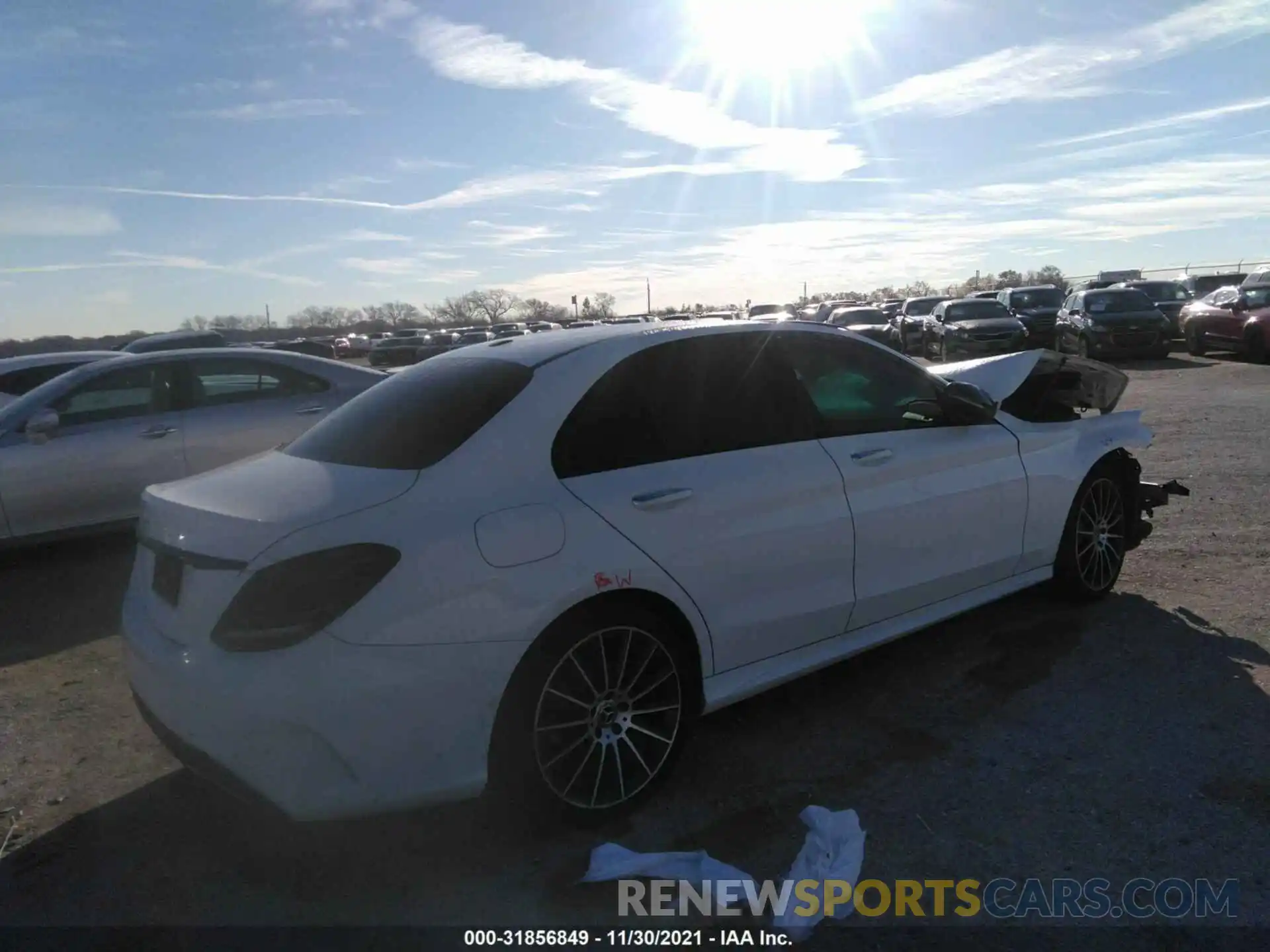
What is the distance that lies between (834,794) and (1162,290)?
27.2 meters

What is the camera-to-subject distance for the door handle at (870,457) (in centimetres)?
394

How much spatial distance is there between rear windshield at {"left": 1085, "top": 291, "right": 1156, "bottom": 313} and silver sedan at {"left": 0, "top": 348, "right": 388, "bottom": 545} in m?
19.8

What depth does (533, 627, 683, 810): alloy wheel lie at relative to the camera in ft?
10.1

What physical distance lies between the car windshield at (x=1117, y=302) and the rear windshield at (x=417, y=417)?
871 inches

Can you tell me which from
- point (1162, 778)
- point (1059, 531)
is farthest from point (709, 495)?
point (1059, 531)

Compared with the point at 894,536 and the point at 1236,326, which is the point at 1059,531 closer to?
the point at 894,536

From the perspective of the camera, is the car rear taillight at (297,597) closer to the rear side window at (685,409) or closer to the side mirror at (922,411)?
the rear side window at (685,409)

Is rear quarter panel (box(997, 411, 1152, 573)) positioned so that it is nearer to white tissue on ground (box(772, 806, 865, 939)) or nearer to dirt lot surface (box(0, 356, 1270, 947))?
dirt lot surface (box(0, 356, 1270, 947))

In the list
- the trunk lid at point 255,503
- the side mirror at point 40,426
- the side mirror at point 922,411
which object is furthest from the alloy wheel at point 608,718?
the side mirror at point 40,426

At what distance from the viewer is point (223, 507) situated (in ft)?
9.87

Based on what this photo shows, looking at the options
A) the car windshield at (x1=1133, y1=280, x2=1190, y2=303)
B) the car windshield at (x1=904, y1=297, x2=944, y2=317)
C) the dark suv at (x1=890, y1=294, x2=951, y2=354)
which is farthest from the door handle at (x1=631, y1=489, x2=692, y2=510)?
the car windshield at (x1=904, y1=297, x2=944, y2=317)

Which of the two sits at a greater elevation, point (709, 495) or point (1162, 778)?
point (709, 495)

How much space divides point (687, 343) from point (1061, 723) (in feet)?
6.87

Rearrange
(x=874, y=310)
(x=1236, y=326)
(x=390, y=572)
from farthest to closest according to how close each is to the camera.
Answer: (x=874, y=310)
(x=1236, y=326)
(x=390, y=572)
